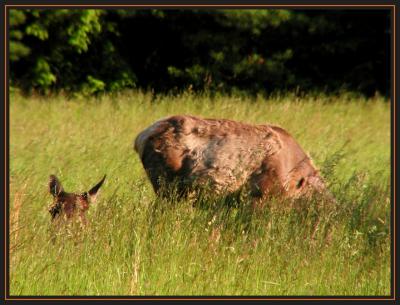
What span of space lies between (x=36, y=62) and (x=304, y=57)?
7.44 meters

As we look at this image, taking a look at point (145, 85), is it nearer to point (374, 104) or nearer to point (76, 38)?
point (76, 38)

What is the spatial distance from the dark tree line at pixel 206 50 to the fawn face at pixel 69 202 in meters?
13.3

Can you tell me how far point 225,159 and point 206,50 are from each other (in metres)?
14.4

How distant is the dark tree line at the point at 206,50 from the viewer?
66.2 ft

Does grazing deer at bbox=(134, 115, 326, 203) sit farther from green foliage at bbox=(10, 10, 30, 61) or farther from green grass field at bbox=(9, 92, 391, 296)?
green foliage at bbox=(10, 10, 30, 61)

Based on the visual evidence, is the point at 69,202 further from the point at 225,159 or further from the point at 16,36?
the point at 16,36

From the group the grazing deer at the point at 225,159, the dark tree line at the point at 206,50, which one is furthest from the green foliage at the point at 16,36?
the grazing deer at the point at 225,159

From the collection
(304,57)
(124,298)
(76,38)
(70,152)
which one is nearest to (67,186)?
(70,152)

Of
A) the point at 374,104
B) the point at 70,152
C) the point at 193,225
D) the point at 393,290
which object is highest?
the point at 374,104

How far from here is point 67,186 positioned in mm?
8555

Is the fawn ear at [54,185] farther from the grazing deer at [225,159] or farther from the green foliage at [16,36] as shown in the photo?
the green foliage at [16,36]

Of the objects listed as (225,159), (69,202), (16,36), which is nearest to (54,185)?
(69,202)

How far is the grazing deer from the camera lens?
736 cm

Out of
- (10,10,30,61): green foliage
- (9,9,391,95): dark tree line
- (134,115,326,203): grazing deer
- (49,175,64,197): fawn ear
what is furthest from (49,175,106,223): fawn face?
(9,9,391,95): dark tree line
